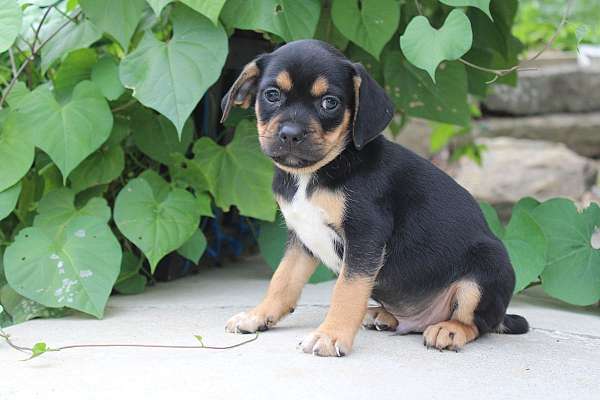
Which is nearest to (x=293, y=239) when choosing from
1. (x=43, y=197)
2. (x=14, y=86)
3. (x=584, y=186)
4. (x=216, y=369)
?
(x=216, y=369)

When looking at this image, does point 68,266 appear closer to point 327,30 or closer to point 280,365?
point 280,365

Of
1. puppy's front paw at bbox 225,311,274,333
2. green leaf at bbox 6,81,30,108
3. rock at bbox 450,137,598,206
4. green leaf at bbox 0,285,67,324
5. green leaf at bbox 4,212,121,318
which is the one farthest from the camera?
rock at bbox 450,137,598,206

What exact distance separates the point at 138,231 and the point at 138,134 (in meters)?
0.65

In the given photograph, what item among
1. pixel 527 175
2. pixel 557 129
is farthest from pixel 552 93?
pixel 527 175

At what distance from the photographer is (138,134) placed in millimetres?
4047

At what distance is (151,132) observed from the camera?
4055 mm

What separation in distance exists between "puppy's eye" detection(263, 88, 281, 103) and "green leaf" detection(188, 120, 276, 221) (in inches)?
46.0

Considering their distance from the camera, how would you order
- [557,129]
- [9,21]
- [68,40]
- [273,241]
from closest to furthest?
1. [9,21]
2. [68,40]
3. [273,241]
4. [557,129]

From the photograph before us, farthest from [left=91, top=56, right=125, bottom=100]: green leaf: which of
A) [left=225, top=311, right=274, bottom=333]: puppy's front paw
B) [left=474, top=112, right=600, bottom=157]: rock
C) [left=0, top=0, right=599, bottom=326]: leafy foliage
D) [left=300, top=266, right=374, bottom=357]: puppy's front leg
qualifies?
[left=474, top=112, right=600, bottom=157]: rock

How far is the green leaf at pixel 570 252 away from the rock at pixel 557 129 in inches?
227

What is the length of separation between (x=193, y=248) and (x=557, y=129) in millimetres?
6729

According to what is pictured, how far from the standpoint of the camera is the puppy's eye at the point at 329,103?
280 centimetres

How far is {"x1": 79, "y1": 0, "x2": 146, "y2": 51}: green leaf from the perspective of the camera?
3.61 metres

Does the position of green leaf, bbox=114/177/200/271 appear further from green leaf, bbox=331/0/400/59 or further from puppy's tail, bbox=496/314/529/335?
puppy's tail, bbox=496/314/529/335
